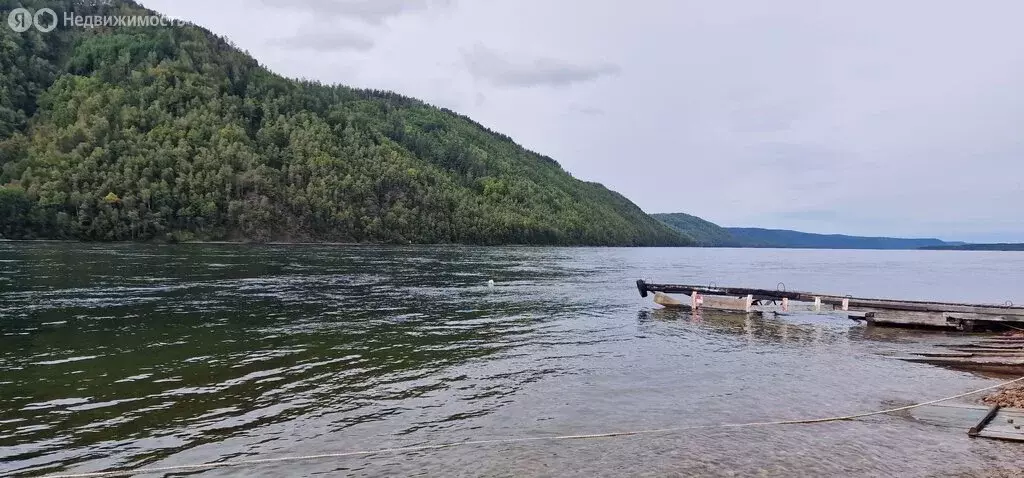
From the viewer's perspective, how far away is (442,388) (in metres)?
17.7

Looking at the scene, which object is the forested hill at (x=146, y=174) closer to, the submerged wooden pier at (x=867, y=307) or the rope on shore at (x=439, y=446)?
the submerged wooden pier at (x=867, y=307)

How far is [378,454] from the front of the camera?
11914mm

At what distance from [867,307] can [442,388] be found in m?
32.6

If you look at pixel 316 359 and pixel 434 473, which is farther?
pixel 316 359

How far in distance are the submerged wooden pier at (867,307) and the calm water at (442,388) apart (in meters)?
2.03

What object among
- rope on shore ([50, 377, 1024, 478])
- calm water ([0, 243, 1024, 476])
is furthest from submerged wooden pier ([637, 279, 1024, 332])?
rope on shore ([50, 377, 1024, 478])

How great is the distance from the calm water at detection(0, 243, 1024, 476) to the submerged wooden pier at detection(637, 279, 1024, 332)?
2030mm

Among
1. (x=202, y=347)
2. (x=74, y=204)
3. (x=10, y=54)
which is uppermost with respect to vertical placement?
(x=10, y=54)

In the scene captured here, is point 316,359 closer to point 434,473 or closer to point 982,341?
point 434,473

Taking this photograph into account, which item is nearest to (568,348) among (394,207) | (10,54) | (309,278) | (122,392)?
(122,392)

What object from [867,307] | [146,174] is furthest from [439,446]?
[146,174]

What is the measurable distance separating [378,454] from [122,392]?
29.4 feet

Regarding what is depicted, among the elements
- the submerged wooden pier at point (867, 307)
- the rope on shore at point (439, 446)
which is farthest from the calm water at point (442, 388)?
the submerged wooden pier at point (867, 307)

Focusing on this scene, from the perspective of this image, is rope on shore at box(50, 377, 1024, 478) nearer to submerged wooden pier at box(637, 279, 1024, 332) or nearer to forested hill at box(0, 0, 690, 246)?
submerged wooden pier at box(637, 279, 1024, 332)
